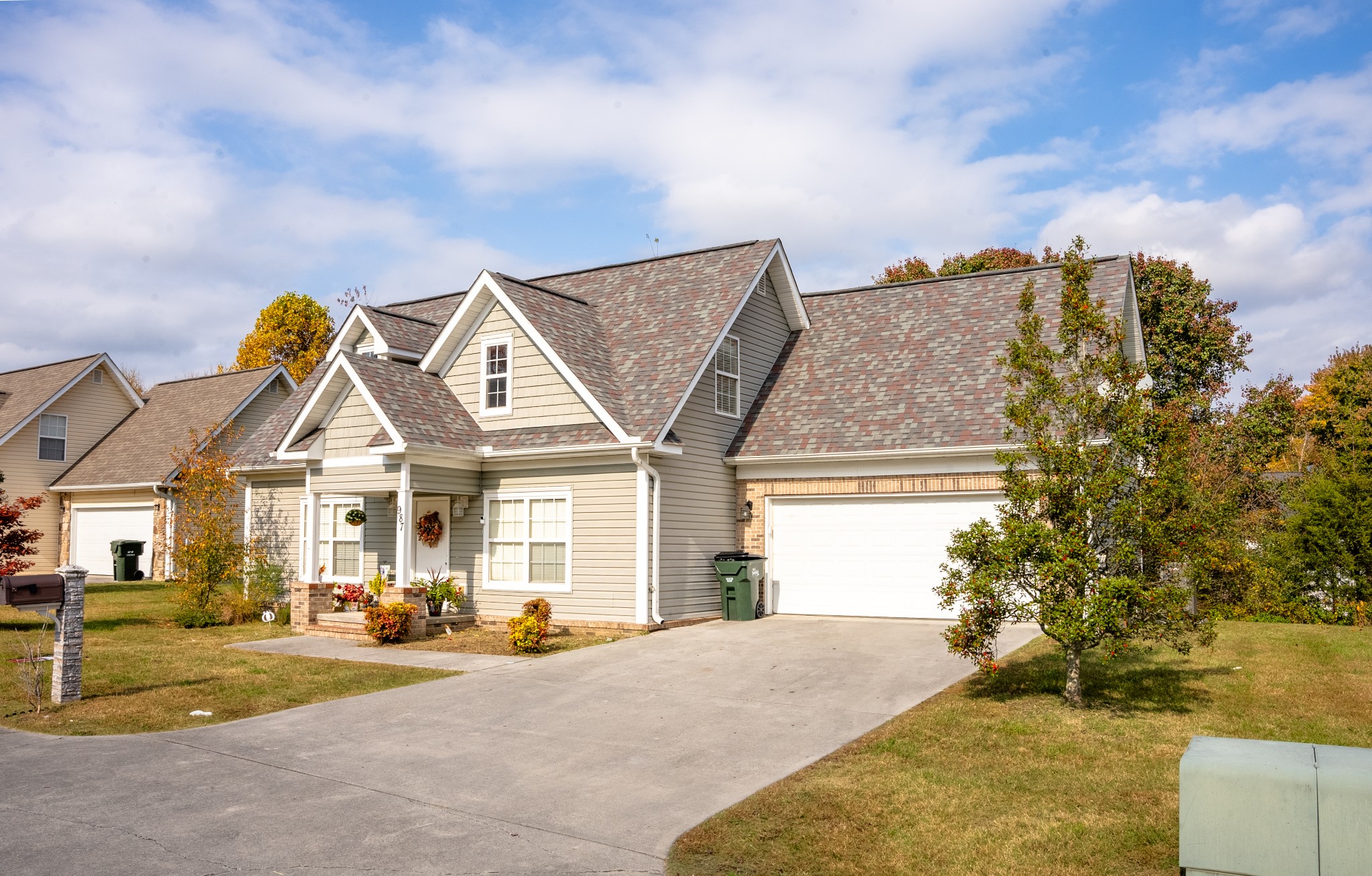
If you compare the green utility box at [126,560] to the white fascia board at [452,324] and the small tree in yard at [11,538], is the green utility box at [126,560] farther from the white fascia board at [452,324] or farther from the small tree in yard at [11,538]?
the white fascia board at [452,324]

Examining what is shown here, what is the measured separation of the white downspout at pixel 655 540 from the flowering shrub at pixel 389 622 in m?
4.01

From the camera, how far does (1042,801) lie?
7.35m

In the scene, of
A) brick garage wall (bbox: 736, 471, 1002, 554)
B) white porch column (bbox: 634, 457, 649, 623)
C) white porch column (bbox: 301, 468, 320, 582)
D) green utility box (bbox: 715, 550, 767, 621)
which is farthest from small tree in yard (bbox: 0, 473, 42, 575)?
brick garage wall (bbox: 736, 471, 1002, 554)

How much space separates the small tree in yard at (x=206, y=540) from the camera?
19656mm

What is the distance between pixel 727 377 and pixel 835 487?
3075 mm

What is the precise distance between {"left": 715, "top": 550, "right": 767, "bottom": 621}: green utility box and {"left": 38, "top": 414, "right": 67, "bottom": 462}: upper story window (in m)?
26.4

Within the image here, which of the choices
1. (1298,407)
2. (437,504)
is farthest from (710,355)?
(1298,407)

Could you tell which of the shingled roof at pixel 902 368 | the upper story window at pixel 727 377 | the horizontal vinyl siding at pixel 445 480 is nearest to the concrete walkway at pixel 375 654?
the horizontal vinyl siding at pixel 445 480

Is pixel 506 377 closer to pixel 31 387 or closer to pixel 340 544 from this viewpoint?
pixel 340 544

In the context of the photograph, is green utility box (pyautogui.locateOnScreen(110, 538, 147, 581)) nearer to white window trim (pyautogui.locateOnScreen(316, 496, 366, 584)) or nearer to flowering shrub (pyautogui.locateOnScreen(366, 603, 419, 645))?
white window trim (pyautogui.locateOnScreen(316, 496, 366, 584))

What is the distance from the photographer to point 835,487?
A: 1811 cm

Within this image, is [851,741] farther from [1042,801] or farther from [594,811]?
[594,811]

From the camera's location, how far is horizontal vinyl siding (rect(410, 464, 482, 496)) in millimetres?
17172

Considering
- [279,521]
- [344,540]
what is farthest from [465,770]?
[279,521]
